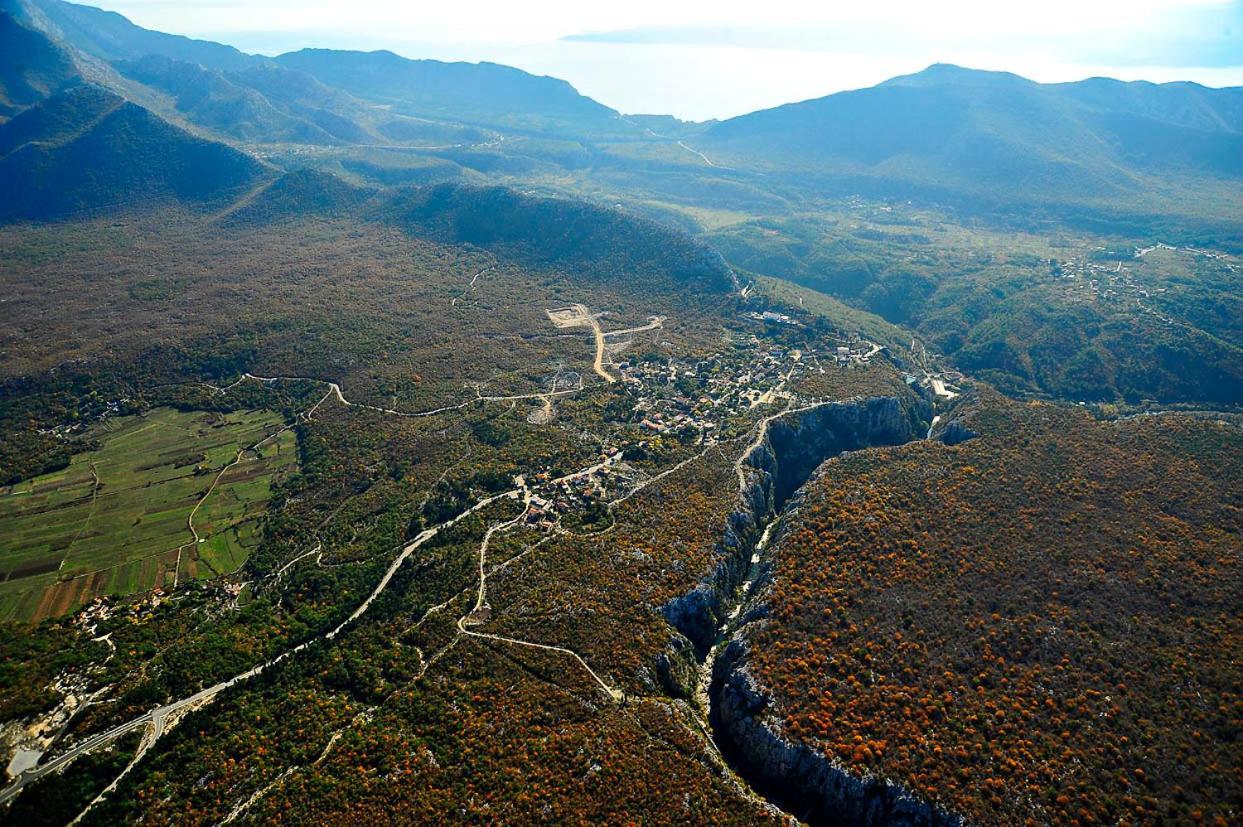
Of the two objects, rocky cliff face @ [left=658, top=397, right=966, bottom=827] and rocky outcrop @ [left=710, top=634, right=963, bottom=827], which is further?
rocky cliff face @ [left=658, top=397, right=966, bottom=827]

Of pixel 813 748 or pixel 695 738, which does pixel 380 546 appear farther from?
pixel 813 748

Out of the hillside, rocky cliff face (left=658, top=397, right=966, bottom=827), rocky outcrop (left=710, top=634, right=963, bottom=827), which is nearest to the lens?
rocky outcrop (left=710, top=634, right=963, bottom=827)

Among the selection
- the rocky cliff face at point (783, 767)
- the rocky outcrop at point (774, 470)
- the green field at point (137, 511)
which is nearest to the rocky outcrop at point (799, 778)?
the rocky cliff face at point (783, 767)

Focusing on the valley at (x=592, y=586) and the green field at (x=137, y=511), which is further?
the green field at (x=137, y=511)

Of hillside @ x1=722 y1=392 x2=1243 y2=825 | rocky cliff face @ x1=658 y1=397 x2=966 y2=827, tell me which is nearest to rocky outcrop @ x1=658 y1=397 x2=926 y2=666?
rocky cliff face @ x1=658 y1=397 x2=966 y2=827

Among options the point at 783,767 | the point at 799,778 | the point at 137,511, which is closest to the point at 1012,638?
the point at 799,778

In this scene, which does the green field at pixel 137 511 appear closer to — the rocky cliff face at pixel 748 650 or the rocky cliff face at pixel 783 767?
the rocky cliff face at pixel 748 650

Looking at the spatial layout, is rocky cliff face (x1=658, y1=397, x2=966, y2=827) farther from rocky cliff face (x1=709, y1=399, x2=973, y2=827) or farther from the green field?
the green field

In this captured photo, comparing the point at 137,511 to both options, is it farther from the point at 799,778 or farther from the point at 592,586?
the point at 799,778
